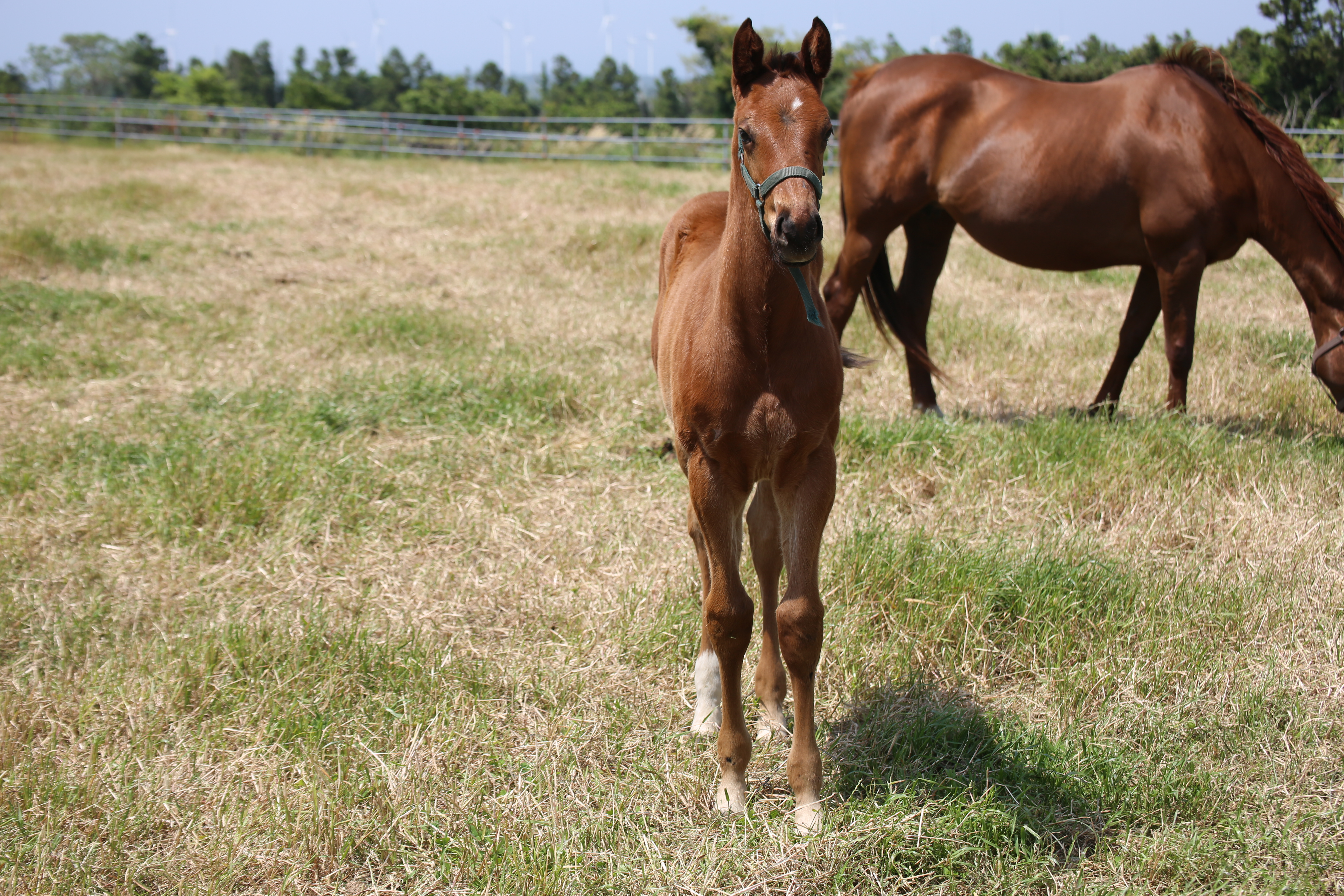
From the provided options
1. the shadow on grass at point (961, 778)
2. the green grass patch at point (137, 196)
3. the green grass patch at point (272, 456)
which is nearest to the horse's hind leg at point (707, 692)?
the shadow on grass at point (961, 778)

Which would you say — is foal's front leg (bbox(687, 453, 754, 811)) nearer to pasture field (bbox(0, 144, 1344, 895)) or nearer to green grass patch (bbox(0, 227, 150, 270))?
pasture field (bbox(0, 144, 1344, 895))

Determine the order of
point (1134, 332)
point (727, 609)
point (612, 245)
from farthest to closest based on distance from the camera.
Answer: point (612, 245) → point (1134, 332) → point (727, 609)

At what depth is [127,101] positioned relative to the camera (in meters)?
25.5

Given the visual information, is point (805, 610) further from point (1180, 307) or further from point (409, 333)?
point (409, 333)

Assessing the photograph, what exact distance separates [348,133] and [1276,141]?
907 inches

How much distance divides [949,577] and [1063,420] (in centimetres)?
174

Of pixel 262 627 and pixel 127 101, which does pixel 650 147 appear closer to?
pixel 127 101

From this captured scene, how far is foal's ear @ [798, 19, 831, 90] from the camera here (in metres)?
2.24

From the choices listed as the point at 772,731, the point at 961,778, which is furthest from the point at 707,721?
the point at 961,778

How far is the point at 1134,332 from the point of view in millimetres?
5090

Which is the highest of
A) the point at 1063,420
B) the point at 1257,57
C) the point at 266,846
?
the point at 1257,57

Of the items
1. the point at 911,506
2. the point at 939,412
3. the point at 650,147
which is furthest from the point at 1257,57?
the point at 911,506

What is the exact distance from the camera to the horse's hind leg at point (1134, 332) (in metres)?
5.08

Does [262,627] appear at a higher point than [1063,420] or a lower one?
lower
